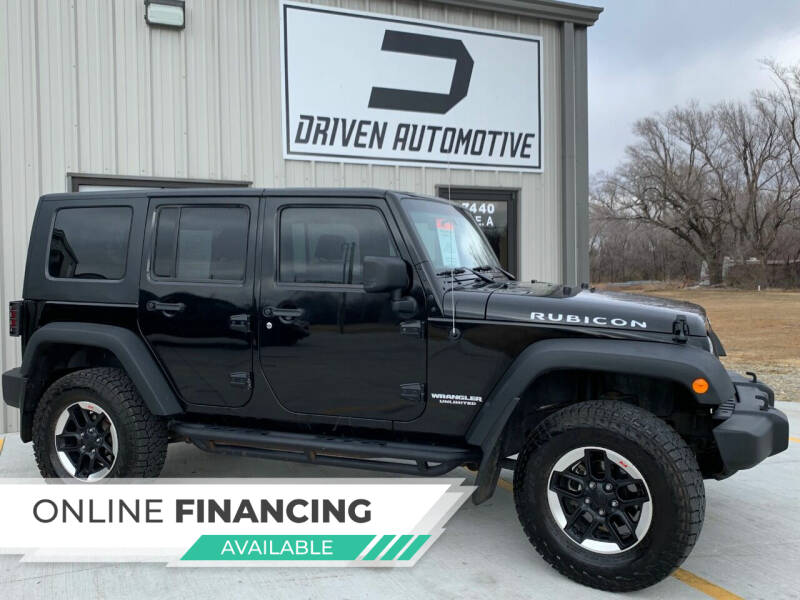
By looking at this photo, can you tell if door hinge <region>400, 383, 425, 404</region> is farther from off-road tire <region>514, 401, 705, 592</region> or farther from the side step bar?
off-road tire <region>514, 401, 705, 592</region>

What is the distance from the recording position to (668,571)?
3217 millimetres

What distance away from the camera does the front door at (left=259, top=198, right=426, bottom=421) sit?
380 centimetres

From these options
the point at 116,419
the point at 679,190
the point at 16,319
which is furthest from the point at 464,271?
the point at 679,190

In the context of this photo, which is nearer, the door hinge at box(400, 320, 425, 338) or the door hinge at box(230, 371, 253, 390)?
the door hinge at box(400, 320, 425, 338)

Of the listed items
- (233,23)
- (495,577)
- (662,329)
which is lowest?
(495,577)

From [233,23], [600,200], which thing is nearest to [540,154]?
[233,23]

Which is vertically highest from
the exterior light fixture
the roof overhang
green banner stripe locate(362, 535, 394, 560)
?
the roof overhang

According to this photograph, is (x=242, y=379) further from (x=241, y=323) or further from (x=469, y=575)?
(x=469, y=575)

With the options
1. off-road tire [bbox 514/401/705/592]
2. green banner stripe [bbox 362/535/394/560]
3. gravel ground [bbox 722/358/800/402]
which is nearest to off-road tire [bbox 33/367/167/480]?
green banner stripe [bbox 362/535/394/560]

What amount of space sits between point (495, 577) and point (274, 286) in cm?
197

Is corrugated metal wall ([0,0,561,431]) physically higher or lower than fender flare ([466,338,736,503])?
higher

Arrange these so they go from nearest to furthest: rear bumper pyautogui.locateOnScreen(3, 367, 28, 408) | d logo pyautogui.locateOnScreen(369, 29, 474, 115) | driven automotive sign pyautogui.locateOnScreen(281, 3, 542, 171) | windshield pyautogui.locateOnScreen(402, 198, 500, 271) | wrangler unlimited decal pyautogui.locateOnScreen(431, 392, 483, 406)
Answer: wrangler unlimited decal pyautogui.locateOnScreen(431, 392, 483, 406), windshield pyautogui.locateOnScreen(402, 198, 500, 271), rear bumper pyautogui.locateOnScreen(3, 367, 28, 408), driven automotive sign pyautogui.locateOnScreen(281, 3, 542, 171), d logo pyautogui.locateOnScreen(369, 29, 474, 115)

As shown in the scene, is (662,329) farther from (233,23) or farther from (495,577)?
(233,23)

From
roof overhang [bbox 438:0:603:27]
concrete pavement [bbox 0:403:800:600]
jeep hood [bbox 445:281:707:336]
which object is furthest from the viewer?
roof overhang [bbox 438:0:603:27]
